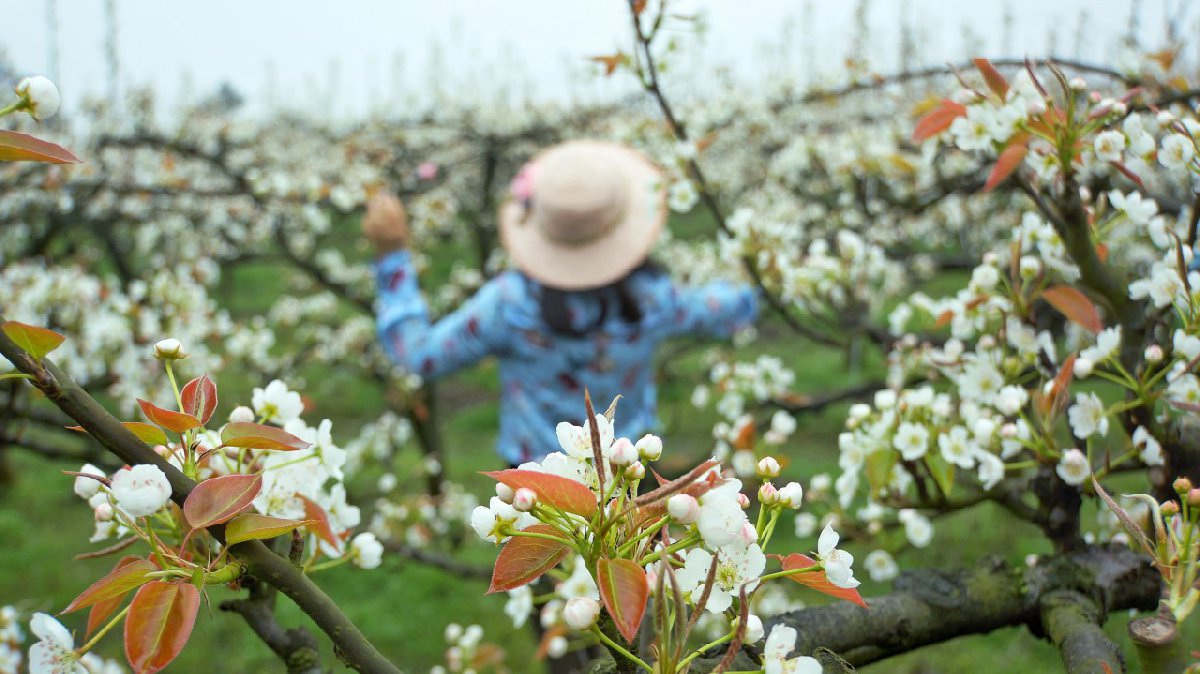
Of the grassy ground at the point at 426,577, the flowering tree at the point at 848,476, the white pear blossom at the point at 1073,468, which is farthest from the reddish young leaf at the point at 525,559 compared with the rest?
the grassy ground at the point at 426,577

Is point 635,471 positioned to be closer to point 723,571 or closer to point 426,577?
point 723,571

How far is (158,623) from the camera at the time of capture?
66 centimetres

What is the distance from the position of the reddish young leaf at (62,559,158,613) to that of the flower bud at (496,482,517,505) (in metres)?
0.30

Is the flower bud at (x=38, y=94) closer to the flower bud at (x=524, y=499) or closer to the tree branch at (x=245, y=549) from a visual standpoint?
the tree branch at (x=245, y=549)

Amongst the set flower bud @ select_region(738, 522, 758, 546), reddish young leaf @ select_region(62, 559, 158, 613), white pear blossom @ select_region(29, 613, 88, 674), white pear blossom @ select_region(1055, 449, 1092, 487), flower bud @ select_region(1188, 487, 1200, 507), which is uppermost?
flower bud @ select_region(1188, 487, 1200, 507)

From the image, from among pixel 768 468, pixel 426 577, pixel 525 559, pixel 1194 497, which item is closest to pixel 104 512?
pixel 525 559

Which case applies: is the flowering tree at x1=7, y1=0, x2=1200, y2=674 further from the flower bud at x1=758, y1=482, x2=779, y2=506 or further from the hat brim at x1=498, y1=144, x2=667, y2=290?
the hat brim at x1=498, y1=144, x2=667, y2=290

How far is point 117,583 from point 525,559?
1.10 feet

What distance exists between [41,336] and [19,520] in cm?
539

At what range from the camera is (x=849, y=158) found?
11.6 ft

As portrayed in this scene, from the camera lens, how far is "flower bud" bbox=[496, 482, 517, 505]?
700 millimetres

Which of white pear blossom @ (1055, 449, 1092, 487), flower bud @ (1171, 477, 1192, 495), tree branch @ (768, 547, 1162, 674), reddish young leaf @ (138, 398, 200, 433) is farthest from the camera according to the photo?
white pear blossom @ (1055, 449, 1092, 487)

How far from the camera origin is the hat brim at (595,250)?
9.68 feet

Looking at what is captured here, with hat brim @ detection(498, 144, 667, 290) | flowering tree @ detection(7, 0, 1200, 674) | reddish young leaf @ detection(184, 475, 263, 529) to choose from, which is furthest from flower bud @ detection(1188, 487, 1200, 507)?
hat brim @ detection(498, 144, 667, 290)
